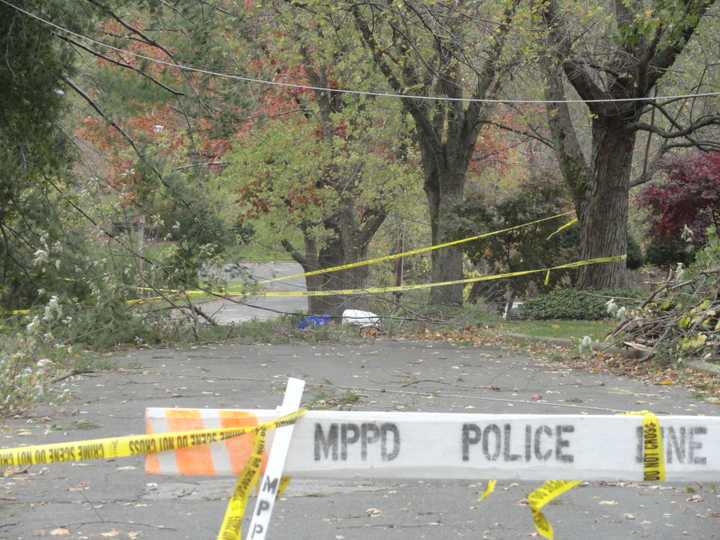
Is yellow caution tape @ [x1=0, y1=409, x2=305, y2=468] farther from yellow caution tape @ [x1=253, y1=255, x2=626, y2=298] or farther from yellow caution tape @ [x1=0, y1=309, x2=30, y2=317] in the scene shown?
yellow caution tape @ [x1=253, y1=255, x2=626, y2=298]

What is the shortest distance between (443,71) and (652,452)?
15.1 meters

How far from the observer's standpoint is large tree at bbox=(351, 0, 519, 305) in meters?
17.0

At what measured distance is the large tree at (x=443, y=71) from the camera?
55.8 feet

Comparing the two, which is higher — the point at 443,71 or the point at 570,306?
the point at 443,71

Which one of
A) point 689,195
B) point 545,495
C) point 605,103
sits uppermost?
point 605,103

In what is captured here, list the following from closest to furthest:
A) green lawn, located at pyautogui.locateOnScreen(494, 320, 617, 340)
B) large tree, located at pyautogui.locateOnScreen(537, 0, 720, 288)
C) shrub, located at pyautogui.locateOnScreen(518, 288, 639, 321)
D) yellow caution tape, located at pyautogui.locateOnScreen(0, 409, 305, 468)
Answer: yellow caution tape, located at pyautogui.locateOnScreen(0, 409, 305, 468) → green lawn, located at pyautogui.locateOnScreen(494, 320, 617, 340) → large tree, located at pyautogui.locateOnScreen(537, 0, 720, 288) → shrub, located at pyautogui.locateOnScreen(518, 288, 639, 321)

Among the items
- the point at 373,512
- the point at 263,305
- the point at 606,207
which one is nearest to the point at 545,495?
the point at 373,512

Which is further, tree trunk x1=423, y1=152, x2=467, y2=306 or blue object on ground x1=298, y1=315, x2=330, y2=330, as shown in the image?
tree trunk x1=423, y1=152, x2=467, y2=306

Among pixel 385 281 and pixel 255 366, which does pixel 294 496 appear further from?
pixel 385 281

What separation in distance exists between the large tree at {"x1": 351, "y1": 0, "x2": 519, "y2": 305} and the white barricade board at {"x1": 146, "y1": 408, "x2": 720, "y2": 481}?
11239mm

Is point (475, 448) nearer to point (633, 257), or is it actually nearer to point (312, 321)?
point (312, 321)

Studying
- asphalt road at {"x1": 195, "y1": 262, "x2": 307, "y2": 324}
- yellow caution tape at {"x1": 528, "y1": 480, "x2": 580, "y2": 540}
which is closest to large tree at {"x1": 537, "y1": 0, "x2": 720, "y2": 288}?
yellow caution tape at {"x1": 528, "y1": 480, "x2": 580, "y2": 540}

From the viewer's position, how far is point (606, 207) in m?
20.4

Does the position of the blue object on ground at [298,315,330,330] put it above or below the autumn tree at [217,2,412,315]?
below
